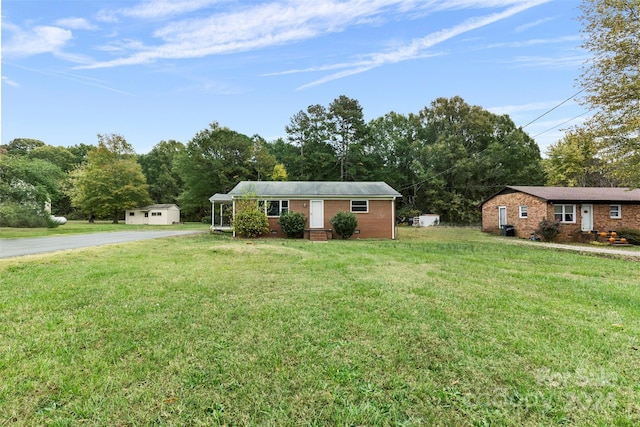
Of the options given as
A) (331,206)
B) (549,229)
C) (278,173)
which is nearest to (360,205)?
(331,206)

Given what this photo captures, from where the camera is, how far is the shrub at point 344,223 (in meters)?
15.8

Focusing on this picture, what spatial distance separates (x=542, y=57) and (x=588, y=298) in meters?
13.1

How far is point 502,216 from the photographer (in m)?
20.3

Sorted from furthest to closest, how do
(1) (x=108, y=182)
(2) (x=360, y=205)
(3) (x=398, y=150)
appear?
(3) (x=398, y=150)
(1) (x=108, y=182)
(2) (x=360, y=205)

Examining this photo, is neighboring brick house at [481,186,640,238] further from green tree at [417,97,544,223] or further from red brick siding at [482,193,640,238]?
green tree at [417,97,544,223]

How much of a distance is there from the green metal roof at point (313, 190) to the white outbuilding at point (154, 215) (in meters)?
20.9

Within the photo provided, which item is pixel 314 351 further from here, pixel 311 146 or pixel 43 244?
pixel 311 146

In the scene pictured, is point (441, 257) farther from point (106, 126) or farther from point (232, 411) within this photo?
point (106, 126)

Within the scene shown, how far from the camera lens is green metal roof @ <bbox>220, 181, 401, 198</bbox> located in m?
16.8

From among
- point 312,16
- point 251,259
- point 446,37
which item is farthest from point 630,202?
point 251,259

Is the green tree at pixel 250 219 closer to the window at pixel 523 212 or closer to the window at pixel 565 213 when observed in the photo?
the window at pixel 523 212

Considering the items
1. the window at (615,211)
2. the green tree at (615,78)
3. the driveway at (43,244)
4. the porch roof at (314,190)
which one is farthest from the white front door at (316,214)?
the window at (615,211)

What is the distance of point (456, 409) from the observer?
2.09m

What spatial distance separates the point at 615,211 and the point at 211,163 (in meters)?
33.3
